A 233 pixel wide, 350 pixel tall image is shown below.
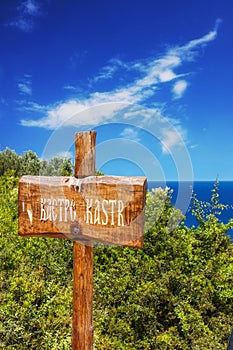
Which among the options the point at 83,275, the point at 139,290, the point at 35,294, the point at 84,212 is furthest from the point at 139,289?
the point at 84,212

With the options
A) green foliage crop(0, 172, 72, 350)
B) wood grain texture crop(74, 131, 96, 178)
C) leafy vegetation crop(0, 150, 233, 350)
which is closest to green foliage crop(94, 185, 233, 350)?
leafy vegetation crop(0, 150, 233, 350)

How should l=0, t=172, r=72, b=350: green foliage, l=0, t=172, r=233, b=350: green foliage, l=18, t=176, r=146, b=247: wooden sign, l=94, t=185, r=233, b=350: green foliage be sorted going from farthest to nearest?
l=94, t=185, r=233, b=350: green foliage, l=0, t=172, r=233, b=350: green foliage, l=0, t=172, r=72, b=350: green foliage, l=18, t=176, r=146, b=247: wooden sign

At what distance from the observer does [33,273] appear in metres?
4.17

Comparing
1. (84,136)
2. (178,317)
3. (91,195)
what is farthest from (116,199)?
(178,317)

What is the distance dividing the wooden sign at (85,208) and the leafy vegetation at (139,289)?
1.69 m

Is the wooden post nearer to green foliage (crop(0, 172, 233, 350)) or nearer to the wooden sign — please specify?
the wooden sign

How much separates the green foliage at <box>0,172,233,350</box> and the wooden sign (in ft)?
4.73

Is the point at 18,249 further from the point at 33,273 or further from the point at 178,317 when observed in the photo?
the point at 178,317

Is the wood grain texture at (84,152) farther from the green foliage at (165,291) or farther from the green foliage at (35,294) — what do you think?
the green foliage at (35,294)

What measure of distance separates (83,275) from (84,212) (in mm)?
373

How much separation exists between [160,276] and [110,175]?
2.65 meters

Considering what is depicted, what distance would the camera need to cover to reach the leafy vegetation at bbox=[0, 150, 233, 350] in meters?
3.49

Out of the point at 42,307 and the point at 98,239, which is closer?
the point at 98,239

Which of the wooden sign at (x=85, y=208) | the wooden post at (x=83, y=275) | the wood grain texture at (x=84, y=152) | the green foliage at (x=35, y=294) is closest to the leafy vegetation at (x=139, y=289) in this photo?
the green foliage at (x=35, y=294)
